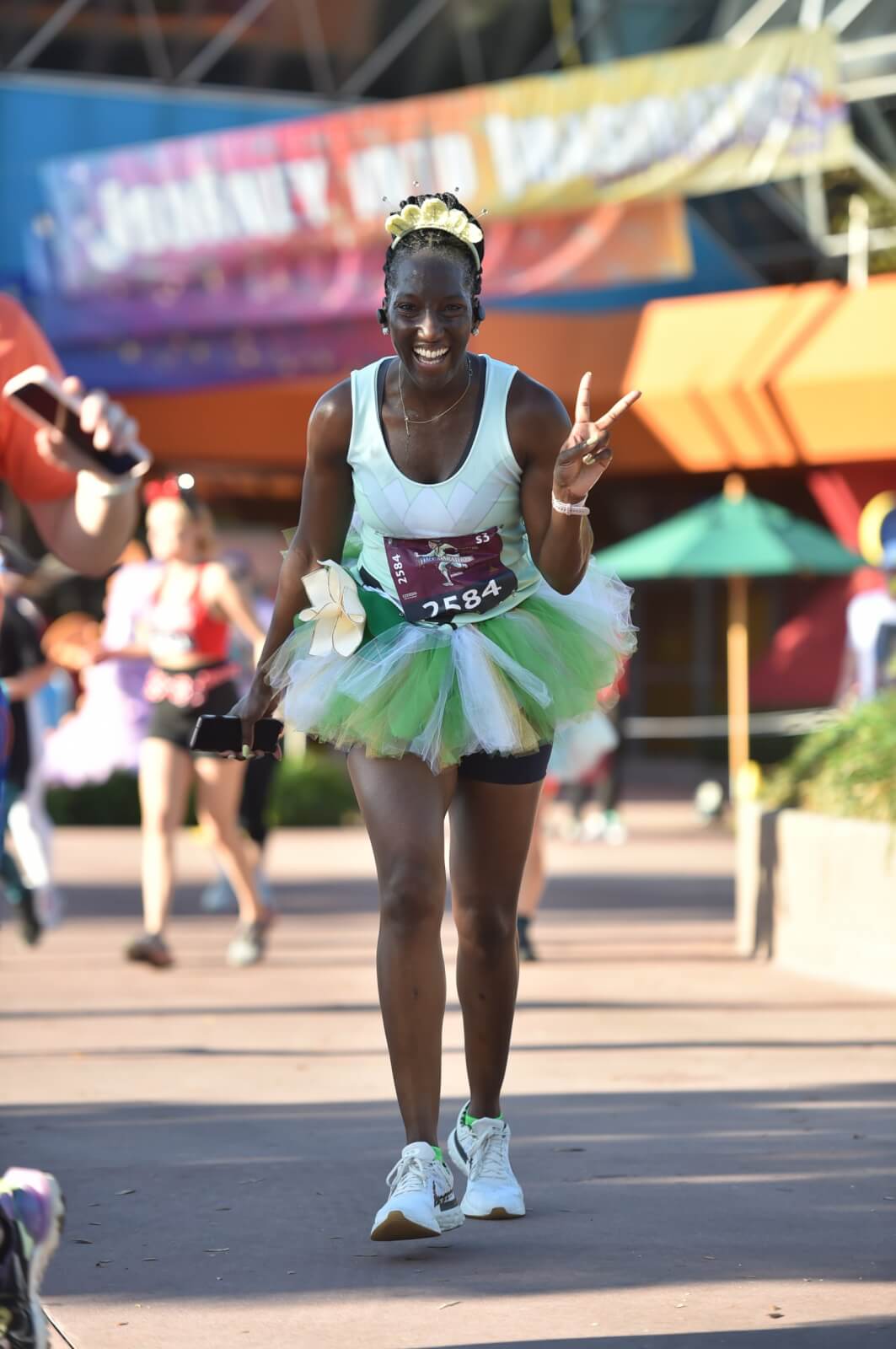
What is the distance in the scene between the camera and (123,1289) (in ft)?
13.3

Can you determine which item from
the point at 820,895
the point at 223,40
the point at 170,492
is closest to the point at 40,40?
the point at 223,40

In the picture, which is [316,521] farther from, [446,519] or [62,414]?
[62,414]

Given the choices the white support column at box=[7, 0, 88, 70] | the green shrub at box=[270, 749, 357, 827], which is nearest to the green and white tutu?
the green shrub at box=[270, 749, 357, 827]

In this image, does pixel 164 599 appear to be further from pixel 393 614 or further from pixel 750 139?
pixel 750 139

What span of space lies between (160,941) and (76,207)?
18526 mm

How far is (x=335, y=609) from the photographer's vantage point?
459 cm

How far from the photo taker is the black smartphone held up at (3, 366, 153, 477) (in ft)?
13.1

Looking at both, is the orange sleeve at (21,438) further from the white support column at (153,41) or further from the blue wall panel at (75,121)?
the white support column at (153,41)

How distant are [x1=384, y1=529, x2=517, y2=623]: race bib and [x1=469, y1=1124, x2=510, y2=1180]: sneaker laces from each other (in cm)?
115

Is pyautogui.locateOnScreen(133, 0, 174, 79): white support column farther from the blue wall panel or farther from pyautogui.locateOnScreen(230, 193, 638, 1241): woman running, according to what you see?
pyautogui.locateOnScreen(230, 193, 638, 1241): woman running

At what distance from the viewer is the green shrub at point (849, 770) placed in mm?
8742

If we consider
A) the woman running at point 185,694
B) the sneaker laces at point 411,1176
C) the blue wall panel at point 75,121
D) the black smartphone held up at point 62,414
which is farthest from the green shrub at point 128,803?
the black smartphone held up at point 62,414

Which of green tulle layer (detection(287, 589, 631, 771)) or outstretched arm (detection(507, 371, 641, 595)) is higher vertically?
outstretched arm (detection(507, 371, 641, 595))

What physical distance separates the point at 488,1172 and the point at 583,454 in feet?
5.27
